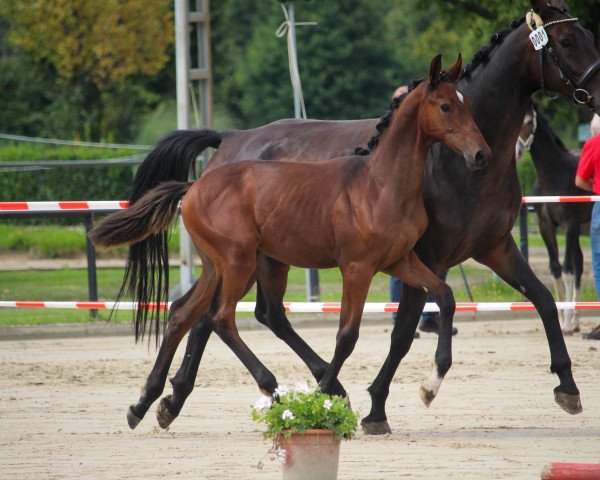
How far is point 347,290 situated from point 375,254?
248mm

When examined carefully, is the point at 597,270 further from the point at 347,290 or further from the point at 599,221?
the point at 347,290

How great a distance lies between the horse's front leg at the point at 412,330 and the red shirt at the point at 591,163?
4886mm

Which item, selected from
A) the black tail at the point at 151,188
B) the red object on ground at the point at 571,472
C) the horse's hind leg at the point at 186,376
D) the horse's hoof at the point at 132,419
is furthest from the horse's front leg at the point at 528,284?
the red object on ground at the point at 571,472

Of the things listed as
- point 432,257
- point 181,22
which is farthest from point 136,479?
point 181,22

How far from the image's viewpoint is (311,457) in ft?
18.9

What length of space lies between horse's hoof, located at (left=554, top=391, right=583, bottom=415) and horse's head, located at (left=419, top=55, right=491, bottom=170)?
1521 mm

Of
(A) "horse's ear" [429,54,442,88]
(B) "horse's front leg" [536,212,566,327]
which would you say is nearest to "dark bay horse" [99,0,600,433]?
(A) "horse's ear" [429,54,442,88]

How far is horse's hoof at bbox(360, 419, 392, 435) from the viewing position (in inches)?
287

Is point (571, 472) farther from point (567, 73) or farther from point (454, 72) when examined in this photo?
point (567, 73)

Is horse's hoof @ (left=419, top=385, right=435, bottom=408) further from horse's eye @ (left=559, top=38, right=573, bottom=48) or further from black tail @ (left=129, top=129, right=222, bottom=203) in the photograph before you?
black tail @ (left=129, top=129, right=222, bottom=203)

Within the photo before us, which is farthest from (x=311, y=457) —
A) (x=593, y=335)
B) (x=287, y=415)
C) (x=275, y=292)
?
(x=593, y=335)

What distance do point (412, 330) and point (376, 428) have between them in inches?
23.9

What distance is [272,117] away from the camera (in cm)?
4578

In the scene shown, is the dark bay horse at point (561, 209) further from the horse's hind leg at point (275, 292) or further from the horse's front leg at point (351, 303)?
the horse's front leg at point (351, 303)
